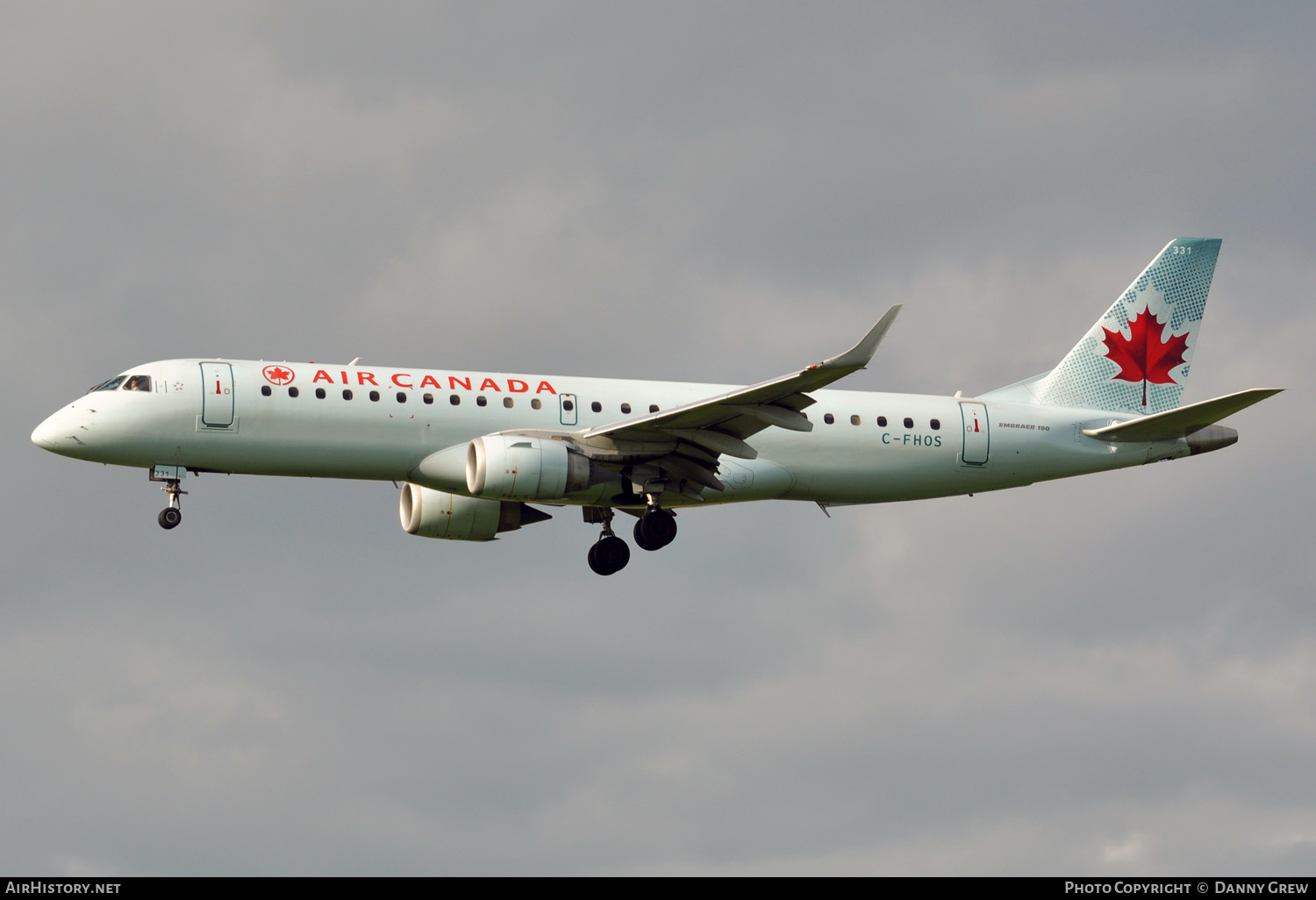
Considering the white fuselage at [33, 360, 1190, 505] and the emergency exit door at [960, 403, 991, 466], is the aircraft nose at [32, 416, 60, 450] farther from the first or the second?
the emergency exit door at [960, 403, 991, 466]

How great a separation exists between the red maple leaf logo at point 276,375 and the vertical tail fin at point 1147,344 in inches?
827

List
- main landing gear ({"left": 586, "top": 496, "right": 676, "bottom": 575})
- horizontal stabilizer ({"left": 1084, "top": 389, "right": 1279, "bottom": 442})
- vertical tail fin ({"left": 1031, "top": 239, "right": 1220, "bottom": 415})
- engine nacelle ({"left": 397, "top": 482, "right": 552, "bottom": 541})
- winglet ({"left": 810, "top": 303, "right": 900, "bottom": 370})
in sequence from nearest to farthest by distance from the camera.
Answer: winglet ({"left": 810, "top": 303, "right": 900, "bottom": 370}), horizontal stabilizer ({"left": 1084, "top": 389, "right": 1279, "bottom": 442}), main landing gear ({"left": 586, "top": 496, "right": 676, "bottom": 575}), engine nacelle ({"left": 397, "top": 482, "right": 552, "bottom": 541}), vertical tail fin ({"left": 1031, "top": 239, "right": 1220, "bottom": 415})

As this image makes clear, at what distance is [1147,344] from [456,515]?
2044cm

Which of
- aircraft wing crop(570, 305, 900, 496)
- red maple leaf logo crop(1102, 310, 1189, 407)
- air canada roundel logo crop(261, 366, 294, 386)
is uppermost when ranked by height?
red maple leaf logo crop(1102, 310, 1189, 407)

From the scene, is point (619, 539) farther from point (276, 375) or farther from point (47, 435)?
point (47, 435)

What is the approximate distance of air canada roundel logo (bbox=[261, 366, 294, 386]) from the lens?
4797 cm

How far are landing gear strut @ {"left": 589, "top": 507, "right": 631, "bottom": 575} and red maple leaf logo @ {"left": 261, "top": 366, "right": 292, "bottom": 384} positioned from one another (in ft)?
33.3

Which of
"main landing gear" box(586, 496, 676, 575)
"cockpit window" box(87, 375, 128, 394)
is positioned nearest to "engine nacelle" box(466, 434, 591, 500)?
"main landing gear" box(586, 496, 676, 575)

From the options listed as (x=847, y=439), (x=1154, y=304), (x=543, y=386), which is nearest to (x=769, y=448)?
(x=847, y=439)

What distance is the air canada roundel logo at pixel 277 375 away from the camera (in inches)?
1889

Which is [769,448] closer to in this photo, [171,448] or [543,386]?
[543,386]

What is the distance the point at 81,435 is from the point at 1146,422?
27.6 meters

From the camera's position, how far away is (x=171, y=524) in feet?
159

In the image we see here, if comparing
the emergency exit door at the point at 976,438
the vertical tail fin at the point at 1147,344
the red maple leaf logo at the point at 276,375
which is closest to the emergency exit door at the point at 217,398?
the red maple leaf logo at the point at 276,375
